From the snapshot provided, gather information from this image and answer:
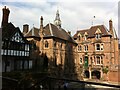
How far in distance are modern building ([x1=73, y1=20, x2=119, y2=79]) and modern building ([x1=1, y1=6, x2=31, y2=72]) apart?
53.9ft

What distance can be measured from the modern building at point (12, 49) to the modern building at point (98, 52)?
53.9 feet

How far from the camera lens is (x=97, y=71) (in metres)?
38.7

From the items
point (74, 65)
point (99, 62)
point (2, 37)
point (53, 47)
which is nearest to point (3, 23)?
point (2, 37)

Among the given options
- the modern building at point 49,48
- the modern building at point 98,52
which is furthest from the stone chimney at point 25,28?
the modern building at point 98,52

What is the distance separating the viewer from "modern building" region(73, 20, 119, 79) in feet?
124

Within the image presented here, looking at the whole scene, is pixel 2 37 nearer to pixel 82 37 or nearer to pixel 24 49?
pixel 24 49

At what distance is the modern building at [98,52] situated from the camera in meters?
37.8

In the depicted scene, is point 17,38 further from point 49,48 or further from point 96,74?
point 96,74

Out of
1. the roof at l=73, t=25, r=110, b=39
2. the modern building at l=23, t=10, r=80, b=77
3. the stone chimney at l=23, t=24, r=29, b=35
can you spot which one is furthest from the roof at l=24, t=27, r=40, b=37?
the roof at l=73, t=25, r=110, b=39

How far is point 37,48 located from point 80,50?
1363 cm

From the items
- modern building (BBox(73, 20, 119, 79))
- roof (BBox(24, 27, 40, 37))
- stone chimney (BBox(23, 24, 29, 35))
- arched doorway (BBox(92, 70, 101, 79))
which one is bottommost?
arched doorway (BBox(92, 70, 101, 79))

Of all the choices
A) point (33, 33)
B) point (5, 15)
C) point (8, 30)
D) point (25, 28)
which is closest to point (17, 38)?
point (8, 30)

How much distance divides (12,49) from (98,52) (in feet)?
70.2

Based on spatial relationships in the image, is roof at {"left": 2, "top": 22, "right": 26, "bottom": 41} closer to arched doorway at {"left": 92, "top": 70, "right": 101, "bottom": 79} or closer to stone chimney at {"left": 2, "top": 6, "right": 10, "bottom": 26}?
stone chimney at {"left": 2, "top": 6, "right": 10, "bottom": 26}
